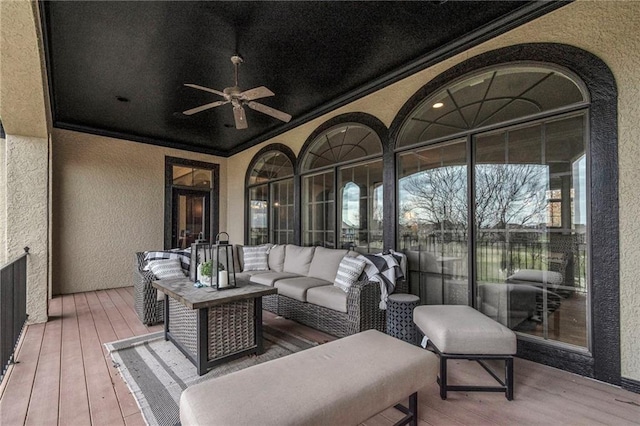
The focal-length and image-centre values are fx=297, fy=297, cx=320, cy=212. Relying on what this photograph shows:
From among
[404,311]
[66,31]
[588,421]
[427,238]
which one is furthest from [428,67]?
[66,31]

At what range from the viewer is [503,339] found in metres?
2.08

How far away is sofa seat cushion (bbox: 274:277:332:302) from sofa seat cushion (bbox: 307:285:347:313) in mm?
96

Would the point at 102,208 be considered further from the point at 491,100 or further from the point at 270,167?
the point at 491,100

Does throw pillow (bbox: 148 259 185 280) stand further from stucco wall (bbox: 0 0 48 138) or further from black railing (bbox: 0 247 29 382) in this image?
stucco wall (bbox: 0 0 48 138)

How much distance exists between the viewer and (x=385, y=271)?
3.29 m

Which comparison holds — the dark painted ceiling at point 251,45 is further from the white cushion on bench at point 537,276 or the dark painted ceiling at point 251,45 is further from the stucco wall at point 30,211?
the white cushion on bench at point 537,276

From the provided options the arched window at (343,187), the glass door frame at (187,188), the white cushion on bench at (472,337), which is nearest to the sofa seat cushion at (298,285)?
the arched window at (343,187)

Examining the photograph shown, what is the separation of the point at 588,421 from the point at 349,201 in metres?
3.41

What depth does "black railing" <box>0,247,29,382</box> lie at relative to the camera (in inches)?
96.7

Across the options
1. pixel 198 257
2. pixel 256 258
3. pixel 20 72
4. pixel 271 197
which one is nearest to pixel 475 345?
pixel 198 257

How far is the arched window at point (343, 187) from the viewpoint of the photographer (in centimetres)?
427

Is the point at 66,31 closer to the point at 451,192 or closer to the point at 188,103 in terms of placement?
the point at 188,103

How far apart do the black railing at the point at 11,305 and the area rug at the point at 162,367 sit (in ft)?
2.41

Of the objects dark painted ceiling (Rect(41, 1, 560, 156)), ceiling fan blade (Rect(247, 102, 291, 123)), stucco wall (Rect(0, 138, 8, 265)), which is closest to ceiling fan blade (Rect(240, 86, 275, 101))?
ceiling fan blade (Rect(247, 102, 291, 123))
